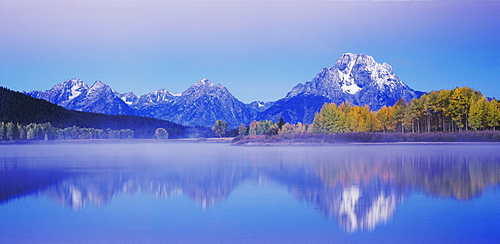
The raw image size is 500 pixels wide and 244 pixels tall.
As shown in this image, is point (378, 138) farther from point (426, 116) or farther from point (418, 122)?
point (426, 116)

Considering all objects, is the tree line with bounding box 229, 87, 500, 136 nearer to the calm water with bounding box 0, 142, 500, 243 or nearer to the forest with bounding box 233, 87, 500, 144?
the forest with bounding box 233, 87, 500, 144

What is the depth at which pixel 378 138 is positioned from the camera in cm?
9012

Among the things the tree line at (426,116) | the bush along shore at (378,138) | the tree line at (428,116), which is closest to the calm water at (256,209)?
the bush along shore at (378,138)

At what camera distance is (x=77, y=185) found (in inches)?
858

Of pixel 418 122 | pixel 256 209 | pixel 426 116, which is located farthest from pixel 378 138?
pixel 256 209

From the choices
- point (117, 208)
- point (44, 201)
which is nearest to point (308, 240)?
point (117, 208)

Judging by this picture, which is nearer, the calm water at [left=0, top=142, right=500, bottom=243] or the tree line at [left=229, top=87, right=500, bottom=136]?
the calm water at [left=0, top=142, right=500, bottom=243]

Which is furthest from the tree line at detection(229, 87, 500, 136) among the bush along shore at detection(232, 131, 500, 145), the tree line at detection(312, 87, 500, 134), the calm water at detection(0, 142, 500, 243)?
the calm water at detection(0, 142, 500, 243)

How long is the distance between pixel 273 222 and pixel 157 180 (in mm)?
12745

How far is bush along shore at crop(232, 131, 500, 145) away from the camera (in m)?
79.6

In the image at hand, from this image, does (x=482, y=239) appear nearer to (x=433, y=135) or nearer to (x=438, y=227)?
(x=438, y=227)

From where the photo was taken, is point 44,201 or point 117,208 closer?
point 117,208

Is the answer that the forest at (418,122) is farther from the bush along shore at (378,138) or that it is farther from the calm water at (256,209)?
the calm water at (256,209)

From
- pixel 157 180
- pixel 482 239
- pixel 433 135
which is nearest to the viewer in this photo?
pixel 482 239
